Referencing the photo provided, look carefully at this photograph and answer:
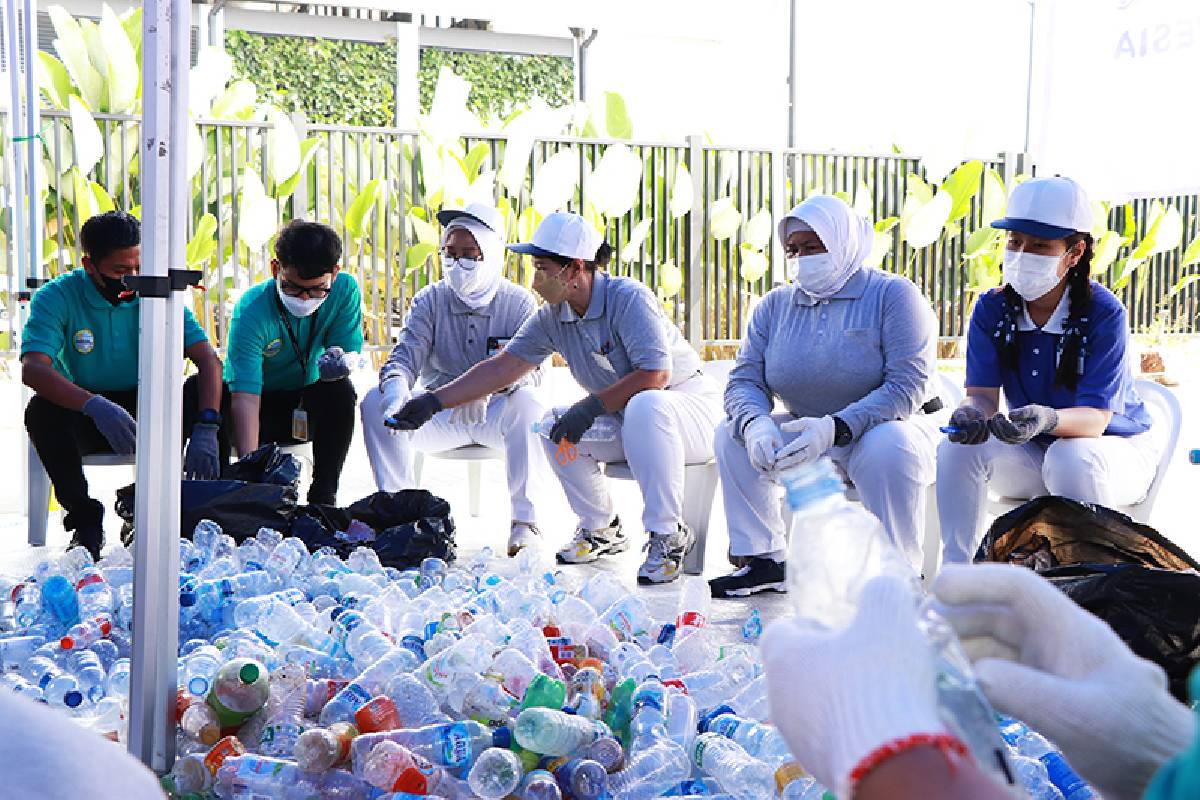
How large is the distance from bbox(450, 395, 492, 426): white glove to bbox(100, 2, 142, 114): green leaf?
5411mm

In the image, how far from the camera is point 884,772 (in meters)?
0.87

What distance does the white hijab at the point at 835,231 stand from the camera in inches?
168

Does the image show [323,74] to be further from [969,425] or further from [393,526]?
[969,425]

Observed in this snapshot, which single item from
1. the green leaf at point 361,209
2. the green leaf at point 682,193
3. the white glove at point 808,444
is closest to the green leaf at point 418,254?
the green leaf at point 361,209

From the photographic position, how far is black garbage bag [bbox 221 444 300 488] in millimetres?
4695

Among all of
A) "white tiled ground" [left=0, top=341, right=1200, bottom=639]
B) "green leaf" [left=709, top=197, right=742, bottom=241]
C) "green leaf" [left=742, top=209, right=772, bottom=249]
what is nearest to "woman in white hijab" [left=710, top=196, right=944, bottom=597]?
"white tiled ground" [left=0, top=341, right=1200, bottom=639]

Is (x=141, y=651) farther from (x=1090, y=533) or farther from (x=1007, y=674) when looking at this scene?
(x=1090, y=533)

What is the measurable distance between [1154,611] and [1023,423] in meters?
1.31

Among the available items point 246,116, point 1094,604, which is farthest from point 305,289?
point 246,116

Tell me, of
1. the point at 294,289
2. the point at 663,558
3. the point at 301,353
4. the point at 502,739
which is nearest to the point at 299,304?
the point at 294,289

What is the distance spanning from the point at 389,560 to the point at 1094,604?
7.96 ft

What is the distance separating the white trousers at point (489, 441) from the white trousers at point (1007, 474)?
5.42ft

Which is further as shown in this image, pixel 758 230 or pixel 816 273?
pixel 758 230

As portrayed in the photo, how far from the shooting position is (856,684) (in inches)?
36.1
